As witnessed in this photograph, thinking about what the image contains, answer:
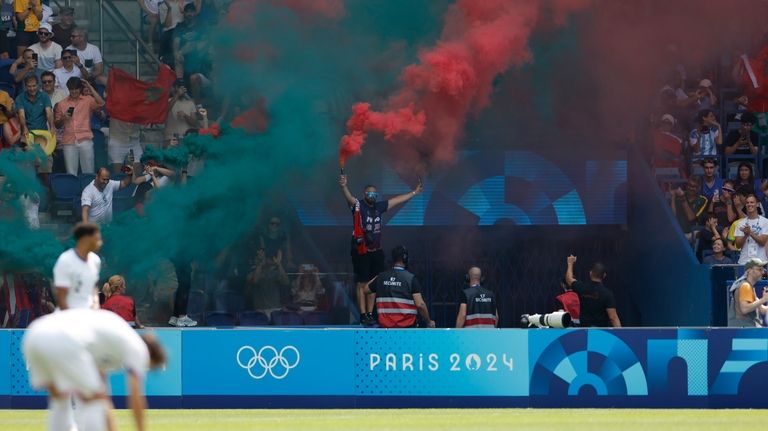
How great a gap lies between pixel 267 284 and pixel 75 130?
3.58m

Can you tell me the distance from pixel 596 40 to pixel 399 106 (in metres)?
3.57

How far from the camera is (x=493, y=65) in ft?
65.6

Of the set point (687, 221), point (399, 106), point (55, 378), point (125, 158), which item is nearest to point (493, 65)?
point (399, 106)

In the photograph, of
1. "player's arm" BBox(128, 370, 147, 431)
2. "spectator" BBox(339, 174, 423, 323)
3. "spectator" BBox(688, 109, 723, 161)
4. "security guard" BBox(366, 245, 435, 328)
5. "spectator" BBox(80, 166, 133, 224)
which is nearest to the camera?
"player's arm" BBox(128, 370, 147, 431)

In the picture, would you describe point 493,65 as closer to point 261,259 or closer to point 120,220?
point 261,259

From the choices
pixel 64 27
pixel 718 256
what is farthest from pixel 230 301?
pixel 718 256

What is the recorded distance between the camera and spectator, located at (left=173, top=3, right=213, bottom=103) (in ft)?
67.7

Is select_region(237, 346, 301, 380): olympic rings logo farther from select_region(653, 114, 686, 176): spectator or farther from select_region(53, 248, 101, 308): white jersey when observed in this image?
select_region(653, 114, 686, 176): spectator

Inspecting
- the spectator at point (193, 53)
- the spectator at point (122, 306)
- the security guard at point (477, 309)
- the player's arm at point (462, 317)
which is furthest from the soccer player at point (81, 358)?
the spectator at point (193, 53)

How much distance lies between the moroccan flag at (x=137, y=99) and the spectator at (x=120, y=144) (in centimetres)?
12

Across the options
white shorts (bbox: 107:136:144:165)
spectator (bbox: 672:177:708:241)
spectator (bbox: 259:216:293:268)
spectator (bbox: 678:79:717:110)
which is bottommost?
spectator (bbox: 259:216:293:268)

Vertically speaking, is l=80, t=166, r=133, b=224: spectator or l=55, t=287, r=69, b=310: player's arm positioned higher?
l=80, t=166, r=133, b=224: spectator
